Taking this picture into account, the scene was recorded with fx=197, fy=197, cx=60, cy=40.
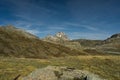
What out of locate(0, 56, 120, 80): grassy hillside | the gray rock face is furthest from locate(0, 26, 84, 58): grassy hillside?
the gray rock face

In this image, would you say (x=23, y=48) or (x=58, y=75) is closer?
(x=58, y=75)

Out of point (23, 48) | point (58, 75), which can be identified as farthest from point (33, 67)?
point (23, 48)

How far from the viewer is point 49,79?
29031 mm

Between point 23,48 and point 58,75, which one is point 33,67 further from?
point 23,48

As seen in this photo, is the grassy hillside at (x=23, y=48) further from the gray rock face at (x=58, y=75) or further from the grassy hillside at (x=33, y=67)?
the gray rock face at (x=58, y=75)

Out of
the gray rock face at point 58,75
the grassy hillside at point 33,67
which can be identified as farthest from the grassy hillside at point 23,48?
the gray rock face at point 58,75

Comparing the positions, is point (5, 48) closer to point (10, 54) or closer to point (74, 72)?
point (10, 54)

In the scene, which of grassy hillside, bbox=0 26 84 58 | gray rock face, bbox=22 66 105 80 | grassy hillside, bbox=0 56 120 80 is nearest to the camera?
gray rock face, bbox=22 66 105 80

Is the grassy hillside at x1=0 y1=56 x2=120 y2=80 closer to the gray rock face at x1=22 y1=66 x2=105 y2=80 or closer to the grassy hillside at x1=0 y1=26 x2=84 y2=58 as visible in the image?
the gray rock face at x1=22 y1=66 x2=105 y2=80

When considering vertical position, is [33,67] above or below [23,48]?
below

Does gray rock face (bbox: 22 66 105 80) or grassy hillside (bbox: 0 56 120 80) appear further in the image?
grassy hillside (bbox: 0 56 120 80)

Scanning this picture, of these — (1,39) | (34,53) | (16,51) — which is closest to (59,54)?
(34,53)

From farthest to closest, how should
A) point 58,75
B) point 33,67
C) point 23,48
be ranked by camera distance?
point 23,48 → point 33,67 → point 58,75

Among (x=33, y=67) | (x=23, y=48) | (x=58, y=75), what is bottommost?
(x=33, y=67)
